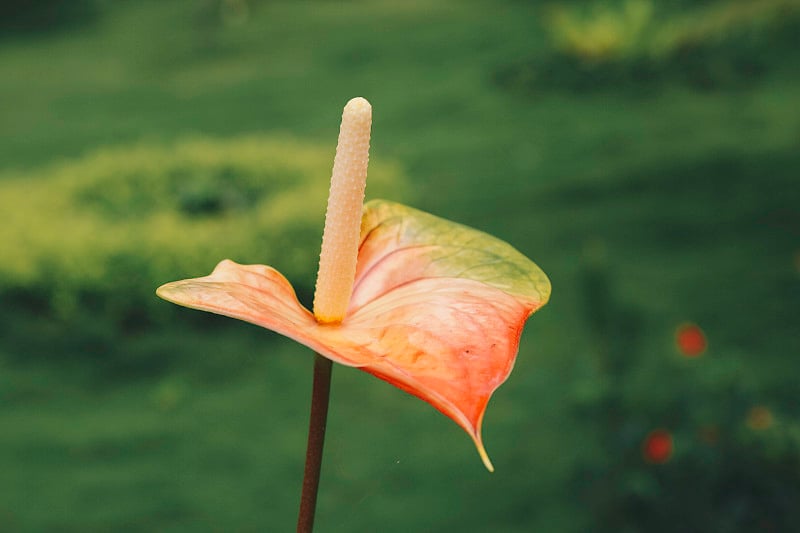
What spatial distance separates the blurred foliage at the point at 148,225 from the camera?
2.74m

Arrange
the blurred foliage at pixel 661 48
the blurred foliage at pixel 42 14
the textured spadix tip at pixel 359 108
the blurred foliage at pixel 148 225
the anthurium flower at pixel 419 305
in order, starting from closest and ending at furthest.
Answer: the anthurium flower at pixel 419 305 < the textured spadix tip at pixel 359 108 < the blurred foliage at pixel 148 225 < the blurred foliage at pixel 661 48 < the blurred foliage at pixel 42 14

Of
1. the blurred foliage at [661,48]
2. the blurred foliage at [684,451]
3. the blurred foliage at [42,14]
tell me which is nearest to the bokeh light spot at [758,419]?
the blurred foliage at [684,451]

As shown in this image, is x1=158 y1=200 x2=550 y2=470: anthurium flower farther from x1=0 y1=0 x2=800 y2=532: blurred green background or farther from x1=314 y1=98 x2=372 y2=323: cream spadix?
x1=0 y1=0 x2=800 y2=532: blurred green background

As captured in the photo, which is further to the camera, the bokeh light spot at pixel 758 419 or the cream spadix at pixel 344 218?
the bokeh light spot at pixel 758 419

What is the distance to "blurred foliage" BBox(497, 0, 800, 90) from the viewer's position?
4.81 meters

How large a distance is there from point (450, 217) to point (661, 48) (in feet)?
7.27

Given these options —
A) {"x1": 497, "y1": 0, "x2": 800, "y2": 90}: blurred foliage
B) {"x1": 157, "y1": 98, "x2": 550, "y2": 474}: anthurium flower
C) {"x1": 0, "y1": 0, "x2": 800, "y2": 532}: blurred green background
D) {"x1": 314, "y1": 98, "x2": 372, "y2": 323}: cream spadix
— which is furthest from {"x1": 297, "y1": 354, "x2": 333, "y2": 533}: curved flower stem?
{"x1": 497, "y1": 0, "x2": 800, "y2": 90}: blurred foliage

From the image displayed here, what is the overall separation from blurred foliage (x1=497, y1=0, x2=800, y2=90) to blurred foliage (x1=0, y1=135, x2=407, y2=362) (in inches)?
77.2

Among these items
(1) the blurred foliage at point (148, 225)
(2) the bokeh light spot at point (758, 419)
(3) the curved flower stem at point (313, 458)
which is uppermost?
(3) the curved flower stem at point (313, 458)

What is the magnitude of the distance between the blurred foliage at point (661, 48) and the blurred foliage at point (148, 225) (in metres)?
1.96

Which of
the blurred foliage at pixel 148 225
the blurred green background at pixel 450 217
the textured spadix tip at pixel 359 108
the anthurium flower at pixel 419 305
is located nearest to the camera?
the anthurium flower at pixel 419 305

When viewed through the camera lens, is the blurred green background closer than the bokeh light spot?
No

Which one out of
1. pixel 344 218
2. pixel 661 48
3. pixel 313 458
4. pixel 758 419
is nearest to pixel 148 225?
pixel 758 419

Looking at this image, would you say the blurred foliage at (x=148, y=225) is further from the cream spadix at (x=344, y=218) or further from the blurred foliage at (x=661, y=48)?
the cream spadix at (x=344, y=218)
